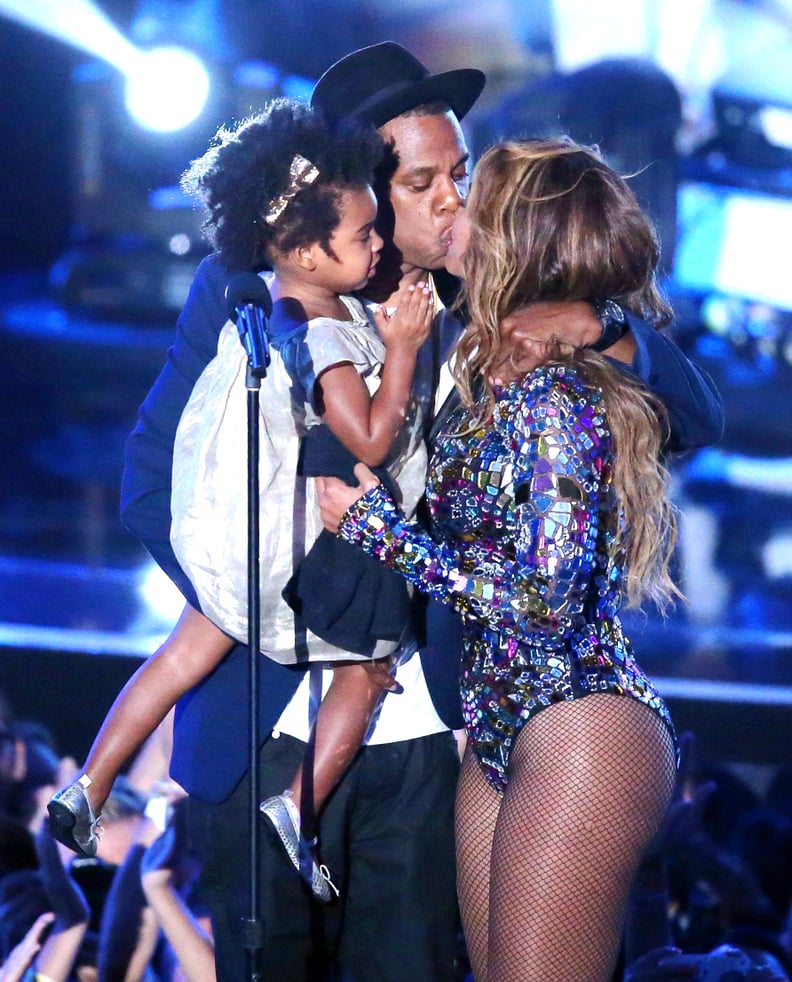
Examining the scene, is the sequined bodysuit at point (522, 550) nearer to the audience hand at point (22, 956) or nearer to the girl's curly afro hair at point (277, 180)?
the girl's curly afro hair at point (277, 180)

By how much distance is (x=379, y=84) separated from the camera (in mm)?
2496

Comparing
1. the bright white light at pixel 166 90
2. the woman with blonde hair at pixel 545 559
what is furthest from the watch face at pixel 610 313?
the bright white light at pixel 166 90

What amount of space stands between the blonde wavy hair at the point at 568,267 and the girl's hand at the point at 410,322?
0.09 m

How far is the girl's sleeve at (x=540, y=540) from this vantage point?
6.15ft

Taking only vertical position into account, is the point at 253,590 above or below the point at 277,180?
below

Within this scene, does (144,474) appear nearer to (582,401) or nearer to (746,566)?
(582,401)

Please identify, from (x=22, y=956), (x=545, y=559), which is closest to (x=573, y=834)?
(x=545, y=559)

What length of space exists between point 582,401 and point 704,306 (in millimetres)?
3513

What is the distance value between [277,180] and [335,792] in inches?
41.6

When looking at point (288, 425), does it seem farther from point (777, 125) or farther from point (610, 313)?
point (777, 125)

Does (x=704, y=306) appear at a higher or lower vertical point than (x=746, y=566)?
higher

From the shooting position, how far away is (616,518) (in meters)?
2.00

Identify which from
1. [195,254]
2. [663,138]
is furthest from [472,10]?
[195,254]

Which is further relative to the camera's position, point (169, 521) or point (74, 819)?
point (169, 521)
